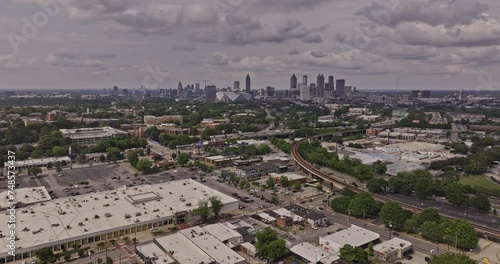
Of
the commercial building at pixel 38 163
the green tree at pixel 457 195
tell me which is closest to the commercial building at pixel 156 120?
the commercial building at pixel 38 163

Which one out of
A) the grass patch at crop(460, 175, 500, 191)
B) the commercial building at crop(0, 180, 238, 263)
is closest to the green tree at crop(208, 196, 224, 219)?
the commercial building at crop(0, 180, 238, 263)

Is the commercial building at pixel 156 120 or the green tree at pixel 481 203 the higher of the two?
the commercial building at pixel 156 120

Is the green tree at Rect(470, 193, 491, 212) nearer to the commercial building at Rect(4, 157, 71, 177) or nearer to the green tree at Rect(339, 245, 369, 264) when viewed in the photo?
the green tree at Rect(339, 245, 369, 264)

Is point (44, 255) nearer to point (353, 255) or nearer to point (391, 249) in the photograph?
point (353, 255)

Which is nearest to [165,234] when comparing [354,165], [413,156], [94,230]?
[94,230]

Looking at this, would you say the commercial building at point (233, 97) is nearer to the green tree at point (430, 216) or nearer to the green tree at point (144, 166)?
the green tree at point (144, 166)

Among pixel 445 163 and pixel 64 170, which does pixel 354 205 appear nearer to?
pixel 445 163
